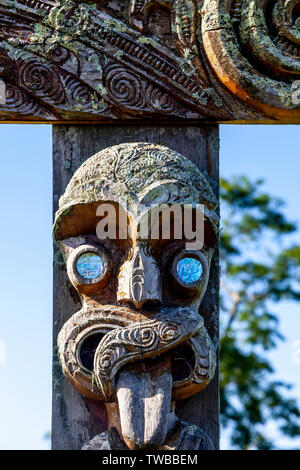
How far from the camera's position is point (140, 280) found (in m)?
4.46

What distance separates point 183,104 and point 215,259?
75 centimetres

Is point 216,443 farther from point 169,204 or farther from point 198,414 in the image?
point 169,204

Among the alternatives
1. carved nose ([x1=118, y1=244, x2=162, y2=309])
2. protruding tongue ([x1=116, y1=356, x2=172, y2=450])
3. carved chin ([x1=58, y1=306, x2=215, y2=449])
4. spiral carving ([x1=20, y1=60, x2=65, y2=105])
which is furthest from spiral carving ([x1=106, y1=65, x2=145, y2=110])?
protruding tongue ([x1=116, y1=356, x2=172, y2=450])

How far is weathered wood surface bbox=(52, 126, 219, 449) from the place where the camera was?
458 cm

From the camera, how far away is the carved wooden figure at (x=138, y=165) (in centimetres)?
445

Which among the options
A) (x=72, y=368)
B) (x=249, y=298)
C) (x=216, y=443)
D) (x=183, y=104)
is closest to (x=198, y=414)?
(x=216, y=443)

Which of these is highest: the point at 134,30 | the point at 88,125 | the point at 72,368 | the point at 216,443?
the point at 134,30

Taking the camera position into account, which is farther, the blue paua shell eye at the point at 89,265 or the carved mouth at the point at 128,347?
the blue paua shell eye at the point at 89,265

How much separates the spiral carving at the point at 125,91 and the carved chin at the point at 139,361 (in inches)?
39.2

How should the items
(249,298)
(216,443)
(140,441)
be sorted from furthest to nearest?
1. (249,298)
2. (216,443)
3. (140,441)

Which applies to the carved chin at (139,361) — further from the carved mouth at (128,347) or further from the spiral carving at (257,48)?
the spiral carving at (257,48)

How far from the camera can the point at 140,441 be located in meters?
4.29

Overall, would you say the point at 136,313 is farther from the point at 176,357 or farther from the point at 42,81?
the point at 42,81

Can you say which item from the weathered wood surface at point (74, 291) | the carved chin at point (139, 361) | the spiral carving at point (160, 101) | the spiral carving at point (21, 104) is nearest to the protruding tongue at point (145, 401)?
the carved chin at point (139, 361)
